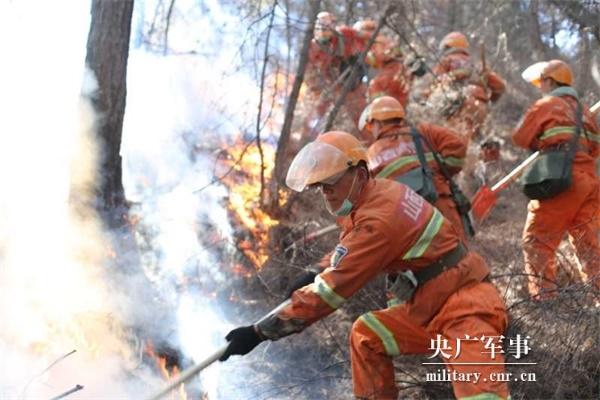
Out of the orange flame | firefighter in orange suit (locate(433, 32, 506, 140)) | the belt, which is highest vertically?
firefighter in orange suit (locate(433, 32, 506, 140))

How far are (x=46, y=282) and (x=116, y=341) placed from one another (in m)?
0.64

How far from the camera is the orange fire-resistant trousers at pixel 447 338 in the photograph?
3189mm

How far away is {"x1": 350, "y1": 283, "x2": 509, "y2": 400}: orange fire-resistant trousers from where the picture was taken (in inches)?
126

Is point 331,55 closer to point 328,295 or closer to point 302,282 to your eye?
point 302,282

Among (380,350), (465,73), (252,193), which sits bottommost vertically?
(380,350)

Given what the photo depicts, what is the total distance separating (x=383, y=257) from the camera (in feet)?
11.0

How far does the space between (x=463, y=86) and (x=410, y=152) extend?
12.0 ft

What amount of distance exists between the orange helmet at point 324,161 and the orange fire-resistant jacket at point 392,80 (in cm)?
478

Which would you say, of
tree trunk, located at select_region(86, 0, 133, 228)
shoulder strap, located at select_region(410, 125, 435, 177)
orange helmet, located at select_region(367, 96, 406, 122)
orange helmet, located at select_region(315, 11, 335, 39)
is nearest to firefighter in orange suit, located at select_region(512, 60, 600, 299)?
shoulder strap, located at select_region(410, 125, 435, 177)

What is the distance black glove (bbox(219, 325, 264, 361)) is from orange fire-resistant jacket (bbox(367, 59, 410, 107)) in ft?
17.2

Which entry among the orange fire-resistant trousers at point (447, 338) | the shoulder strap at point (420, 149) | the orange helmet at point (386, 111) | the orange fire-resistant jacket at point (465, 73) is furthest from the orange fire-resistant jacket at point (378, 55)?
the orange fire-resistant trousers at point (447, 338)

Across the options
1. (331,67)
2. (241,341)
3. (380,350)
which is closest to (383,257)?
(380,350)

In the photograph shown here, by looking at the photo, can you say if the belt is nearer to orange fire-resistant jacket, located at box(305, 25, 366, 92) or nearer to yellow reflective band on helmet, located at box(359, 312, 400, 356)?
yellow reflective band on helmet, located at box(359, 312, 400, 356)

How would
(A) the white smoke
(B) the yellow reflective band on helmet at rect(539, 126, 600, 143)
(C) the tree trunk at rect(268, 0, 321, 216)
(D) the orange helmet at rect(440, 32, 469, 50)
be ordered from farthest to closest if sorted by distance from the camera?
(D) the orange helmet at rect(440, 32, 469, 50)
(C) the tree trunk at rect(268, 0, 321, 216)
(B) the yellow reflective band on helmet at rect(539, 126, 600, 143)
(A) the white smoke
